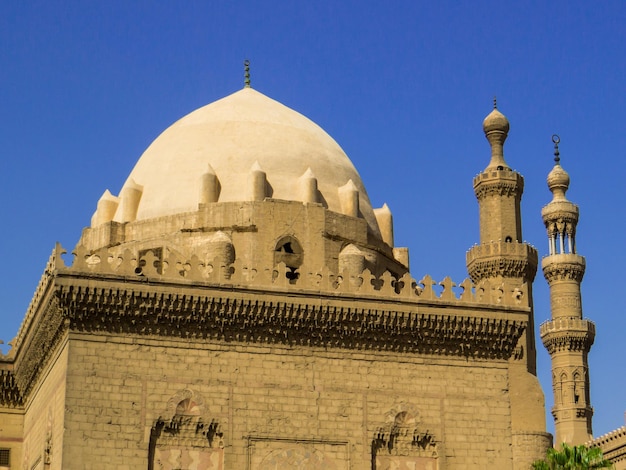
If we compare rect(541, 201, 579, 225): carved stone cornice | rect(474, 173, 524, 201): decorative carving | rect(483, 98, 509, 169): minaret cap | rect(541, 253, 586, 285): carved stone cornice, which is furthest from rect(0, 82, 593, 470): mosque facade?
rect(541, 201, 579, 225): carved stone cornice

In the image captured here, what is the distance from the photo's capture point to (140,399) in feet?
53.2

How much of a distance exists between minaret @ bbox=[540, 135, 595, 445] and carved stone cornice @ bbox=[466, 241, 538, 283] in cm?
901

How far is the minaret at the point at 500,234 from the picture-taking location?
28.2 m

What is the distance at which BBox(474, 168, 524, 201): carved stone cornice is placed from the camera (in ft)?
95.1

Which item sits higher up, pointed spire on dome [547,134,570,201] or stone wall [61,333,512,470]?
pointed spire on dome [547,134,570,201]

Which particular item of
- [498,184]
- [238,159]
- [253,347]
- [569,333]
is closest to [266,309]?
[253,347]

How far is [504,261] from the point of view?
28234 millimetres

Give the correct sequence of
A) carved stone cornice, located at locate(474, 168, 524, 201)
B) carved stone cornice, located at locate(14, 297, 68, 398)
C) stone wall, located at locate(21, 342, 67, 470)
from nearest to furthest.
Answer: stone wall, located at locate(21, 342, 67, 470)
carved stone cornice, located at locate(14, 297, 68, 398)
carved stone cornice, located at locate(474, 168, 524, 201)

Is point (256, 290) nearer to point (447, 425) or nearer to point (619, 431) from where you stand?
point (447, 425)

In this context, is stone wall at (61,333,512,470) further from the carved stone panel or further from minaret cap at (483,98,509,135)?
minaret cap at (483,98,509,135)

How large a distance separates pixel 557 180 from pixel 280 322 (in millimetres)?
24663

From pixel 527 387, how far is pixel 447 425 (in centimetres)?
374

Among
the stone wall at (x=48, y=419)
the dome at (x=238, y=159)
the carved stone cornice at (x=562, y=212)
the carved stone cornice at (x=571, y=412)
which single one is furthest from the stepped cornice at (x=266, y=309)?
the carved stone cornice at (x=562, y=212)

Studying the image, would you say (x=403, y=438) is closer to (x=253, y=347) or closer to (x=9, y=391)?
(x=253, y=347)
